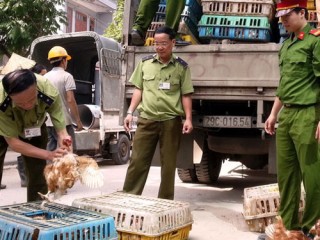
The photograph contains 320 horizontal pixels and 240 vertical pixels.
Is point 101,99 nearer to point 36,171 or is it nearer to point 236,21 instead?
point 236,21

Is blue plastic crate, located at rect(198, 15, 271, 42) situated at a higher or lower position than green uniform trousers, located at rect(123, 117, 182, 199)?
higher

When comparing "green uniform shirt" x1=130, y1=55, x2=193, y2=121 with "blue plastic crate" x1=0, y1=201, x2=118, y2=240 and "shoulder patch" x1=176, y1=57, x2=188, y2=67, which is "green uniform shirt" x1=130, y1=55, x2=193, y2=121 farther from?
"blue plastic crate" x1=0, y1=201, x2=118, y2=240

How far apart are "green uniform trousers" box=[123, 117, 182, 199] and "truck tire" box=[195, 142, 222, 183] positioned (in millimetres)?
1763

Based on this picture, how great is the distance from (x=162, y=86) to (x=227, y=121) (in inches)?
35.1

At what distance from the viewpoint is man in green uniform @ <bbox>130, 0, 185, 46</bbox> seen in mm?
5625

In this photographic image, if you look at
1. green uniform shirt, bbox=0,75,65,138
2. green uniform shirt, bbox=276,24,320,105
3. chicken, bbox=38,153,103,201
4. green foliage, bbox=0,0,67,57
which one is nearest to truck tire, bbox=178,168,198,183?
green uniform shirt, bbox=0,75,65,138

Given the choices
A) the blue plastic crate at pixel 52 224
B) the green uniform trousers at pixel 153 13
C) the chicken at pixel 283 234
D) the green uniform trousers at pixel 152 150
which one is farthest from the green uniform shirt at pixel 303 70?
the green uniform trousers at pixel 153 13

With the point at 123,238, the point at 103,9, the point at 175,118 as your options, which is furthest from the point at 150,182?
the point at 103,9

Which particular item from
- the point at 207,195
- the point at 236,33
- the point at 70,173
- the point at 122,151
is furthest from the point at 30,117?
the point at 122,151

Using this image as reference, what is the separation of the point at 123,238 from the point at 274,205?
1.55 m

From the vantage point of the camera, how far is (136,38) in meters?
5.89

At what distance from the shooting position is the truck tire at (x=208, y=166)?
7098mm

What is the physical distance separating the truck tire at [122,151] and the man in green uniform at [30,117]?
5.98 meters

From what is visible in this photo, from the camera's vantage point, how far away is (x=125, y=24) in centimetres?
605
